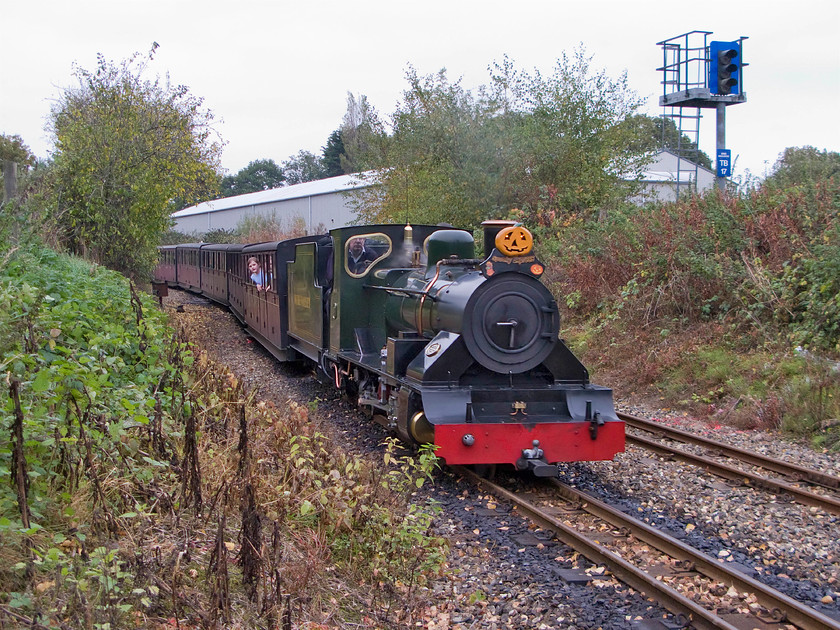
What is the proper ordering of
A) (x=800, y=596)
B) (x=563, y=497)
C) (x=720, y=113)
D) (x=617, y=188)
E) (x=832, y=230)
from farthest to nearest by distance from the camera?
(x=617, y=188) → (x=720, y=113) → (x=832, y=230) → (x=563, y=497) → (x=800, y=596)

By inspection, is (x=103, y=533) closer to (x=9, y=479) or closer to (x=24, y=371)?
(x=9, y=479)

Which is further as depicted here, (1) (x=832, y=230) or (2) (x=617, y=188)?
(2) (x=617, y=188)

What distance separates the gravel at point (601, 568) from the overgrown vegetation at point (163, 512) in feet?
1.26

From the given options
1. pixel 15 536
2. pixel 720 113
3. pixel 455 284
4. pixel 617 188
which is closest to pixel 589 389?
pixel 455 284

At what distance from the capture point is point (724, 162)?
12.9 metres

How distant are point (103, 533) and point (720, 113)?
1209cm

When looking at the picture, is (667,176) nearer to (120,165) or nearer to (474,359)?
(120,165)

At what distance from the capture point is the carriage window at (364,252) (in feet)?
31.9

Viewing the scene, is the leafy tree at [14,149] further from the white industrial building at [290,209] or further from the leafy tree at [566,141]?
the leafy tree at [566,141]

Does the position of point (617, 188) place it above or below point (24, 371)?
above

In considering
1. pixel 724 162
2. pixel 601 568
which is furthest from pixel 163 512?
pixel 724 162

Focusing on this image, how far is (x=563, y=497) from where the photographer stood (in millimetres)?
6793

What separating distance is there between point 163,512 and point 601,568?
2931 millimetres

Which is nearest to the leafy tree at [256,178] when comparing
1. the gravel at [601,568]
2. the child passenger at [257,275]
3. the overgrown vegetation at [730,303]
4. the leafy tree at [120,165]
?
the leafy tree at [120,165]
